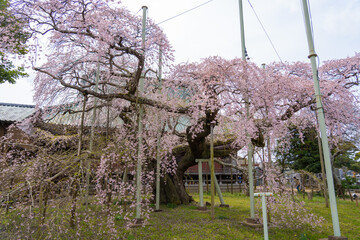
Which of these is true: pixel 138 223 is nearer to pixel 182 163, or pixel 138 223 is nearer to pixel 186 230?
pixel 186 230

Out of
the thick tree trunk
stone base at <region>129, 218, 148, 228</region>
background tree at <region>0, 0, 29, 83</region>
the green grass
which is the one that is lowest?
the green grass

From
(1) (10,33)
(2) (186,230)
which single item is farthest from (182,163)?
(1) (10,33)

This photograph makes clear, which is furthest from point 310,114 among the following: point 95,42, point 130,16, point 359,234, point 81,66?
point 81,66

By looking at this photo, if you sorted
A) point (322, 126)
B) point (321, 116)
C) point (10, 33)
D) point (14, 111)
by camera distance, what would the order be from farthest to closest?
point (14, 111) → point (10, 33) → point (321, 116) → point (322, 126)

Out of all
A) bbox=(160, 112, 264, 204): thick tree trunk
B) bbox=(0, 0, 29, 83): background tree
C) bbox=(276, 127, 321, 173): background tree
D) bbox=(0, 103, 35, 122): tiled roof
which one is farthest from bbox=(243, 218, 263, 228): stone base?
bbox=(276, 127, 321, 173): background tree

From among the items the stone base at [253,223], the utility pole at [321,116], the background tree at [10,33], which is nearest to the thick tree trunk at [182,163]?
the stone base at [253,223]

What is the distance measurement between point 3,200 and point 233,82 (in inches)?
250

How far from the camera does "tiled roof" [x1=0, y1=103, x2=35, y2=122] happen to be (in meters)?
14.1

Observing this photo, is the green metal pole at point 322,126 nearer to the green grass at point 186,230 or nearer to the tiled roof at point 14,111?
the green grass at point 186,230

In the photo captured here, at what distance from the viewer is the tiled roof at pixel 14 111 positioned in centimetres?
1405

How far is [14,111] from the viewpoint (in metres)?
15.7

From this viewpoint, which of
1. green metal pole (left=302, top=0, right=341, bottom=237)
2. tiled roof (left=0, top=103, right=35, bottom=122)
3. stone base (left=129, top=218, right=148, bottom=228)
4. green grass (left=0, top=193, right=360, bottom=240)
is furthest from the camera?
tiled roof (left=0, top=103, right=35, bottom=122)

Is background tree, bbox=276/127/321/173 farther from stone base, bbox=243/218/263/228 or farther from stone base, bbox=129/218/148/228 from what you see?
stone base, bbox=129/218/148/228

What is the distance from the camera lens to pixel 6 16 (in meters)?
5.89
